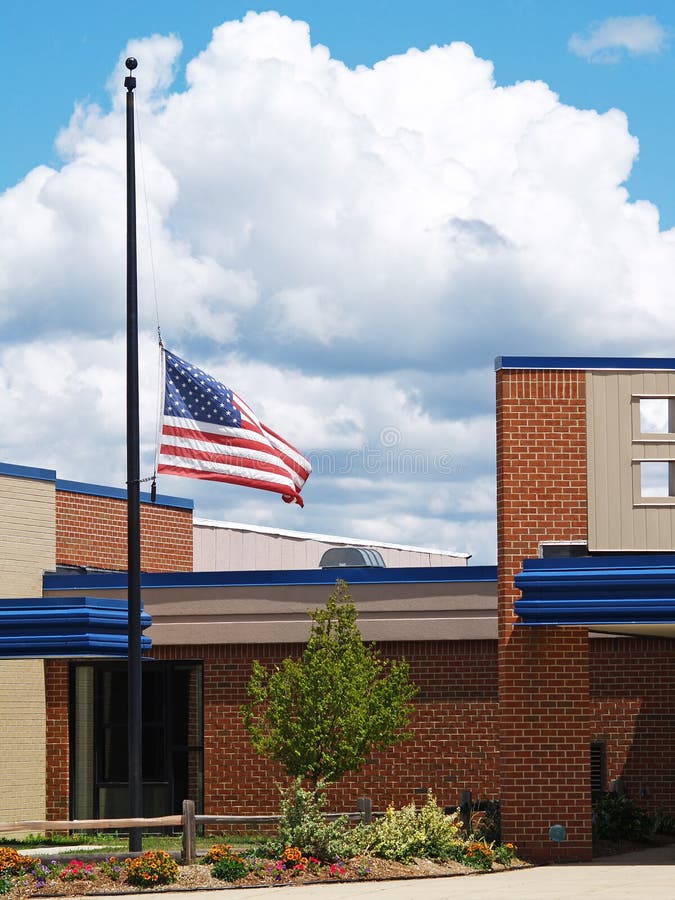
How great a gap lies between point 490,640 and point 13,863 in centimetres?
1098

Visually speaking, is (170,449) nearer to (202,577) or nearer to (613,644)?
(202,577)

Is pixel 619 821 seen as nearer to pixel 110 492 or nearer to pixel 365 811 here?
pixel 365 811

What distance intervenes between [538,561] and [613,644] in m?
6.94

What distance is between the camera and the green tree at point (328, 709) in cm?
2473

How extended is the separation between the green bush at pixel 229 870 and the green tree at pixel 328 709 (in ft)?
11.0

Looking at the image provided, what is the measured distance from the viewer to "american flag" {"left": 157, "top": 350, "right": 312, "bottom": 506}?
993 inches

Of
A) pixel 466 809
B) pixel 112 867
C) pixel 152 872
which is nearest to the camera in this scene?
pixel 152 872

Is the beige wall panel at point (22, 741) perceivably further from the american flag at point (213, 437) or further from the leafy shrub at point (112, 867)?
the leafy shrub at point (112, 867)

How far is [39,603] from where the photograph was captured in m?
27.5

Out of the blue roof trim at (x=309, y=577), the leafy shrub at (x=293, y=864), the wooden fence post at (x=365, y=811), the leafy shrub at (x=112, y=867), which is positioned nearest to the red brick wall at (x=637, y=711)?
the blue roof trim at (x=309, y=577)

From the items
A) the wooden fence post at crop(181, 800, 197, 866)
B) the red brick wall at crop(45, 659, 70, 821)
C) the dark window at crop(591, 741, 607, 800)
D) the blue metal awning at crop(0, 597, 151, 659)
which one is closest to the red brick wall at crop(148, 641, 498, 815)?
the dark window at crop(591, 741, 607, 800)

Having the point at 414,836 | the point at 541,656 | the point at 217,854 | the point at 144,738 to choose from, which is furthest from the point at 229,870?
the point at 144,738

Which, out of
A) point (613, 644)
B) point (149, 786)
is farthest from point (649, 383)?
point (149, 786)

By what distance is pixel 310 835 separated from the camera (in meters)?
22.0
